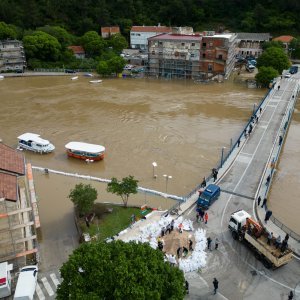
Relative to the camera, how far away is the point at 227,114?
49469 mm

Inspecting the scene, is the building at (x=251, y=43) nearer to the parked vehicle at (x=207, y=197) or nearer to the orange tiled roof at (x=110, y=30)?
the orange tiled roof at (x=110, y=30)

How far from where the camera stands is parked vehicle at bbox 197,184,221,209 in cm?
2433

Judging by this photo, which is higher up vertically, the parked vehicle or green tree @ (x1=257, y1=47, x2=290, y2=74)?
green tree @ (x1=257, y1=47, x2=290, y2=74)

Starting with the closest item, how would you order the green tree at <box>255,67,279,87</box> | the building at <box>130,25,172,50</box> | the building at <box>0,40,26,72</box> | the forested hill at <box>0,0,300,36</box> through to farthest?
the green tree at <box>255,67,279,87</box>
the building at <box>0,40,26,72</box>
the building at <box>130,25,172,50</box>
the forested hill at <box>0,0,300,36</box>

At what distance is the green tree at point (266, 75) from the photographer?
60125 mm

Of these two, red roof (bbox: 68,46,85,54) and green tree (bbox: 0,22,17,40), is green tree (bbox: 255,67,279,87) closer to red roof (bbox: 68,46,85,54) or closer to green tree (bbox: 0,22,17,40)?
red roof (bbox: 68,46,85,54)

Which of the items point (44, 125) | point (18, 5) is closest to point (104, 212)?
point (44, 125)

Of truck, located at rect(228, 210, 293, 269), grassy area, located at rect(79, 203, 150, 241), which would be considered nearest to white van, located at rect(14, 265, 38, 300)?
grassy area, located at rect(79, 203, 150, 241)

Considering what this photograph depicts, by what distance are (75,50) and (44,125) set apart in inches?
1813

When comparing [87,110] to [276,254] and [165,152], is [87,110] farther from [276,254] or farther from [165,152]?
[276,254]

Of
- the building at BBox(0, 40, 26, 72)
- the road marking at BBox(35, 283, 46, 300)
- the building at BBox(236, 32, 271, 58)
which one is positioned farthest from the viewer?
the building at BBox(236, 32, 271, 58)

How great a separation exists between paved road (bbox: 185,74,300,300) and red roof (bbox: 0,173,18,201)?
35.0 ft

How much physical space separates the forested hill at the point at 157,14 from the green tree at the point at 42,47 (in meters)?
18.1

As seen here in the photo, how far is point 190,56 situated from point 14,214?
190 ft
